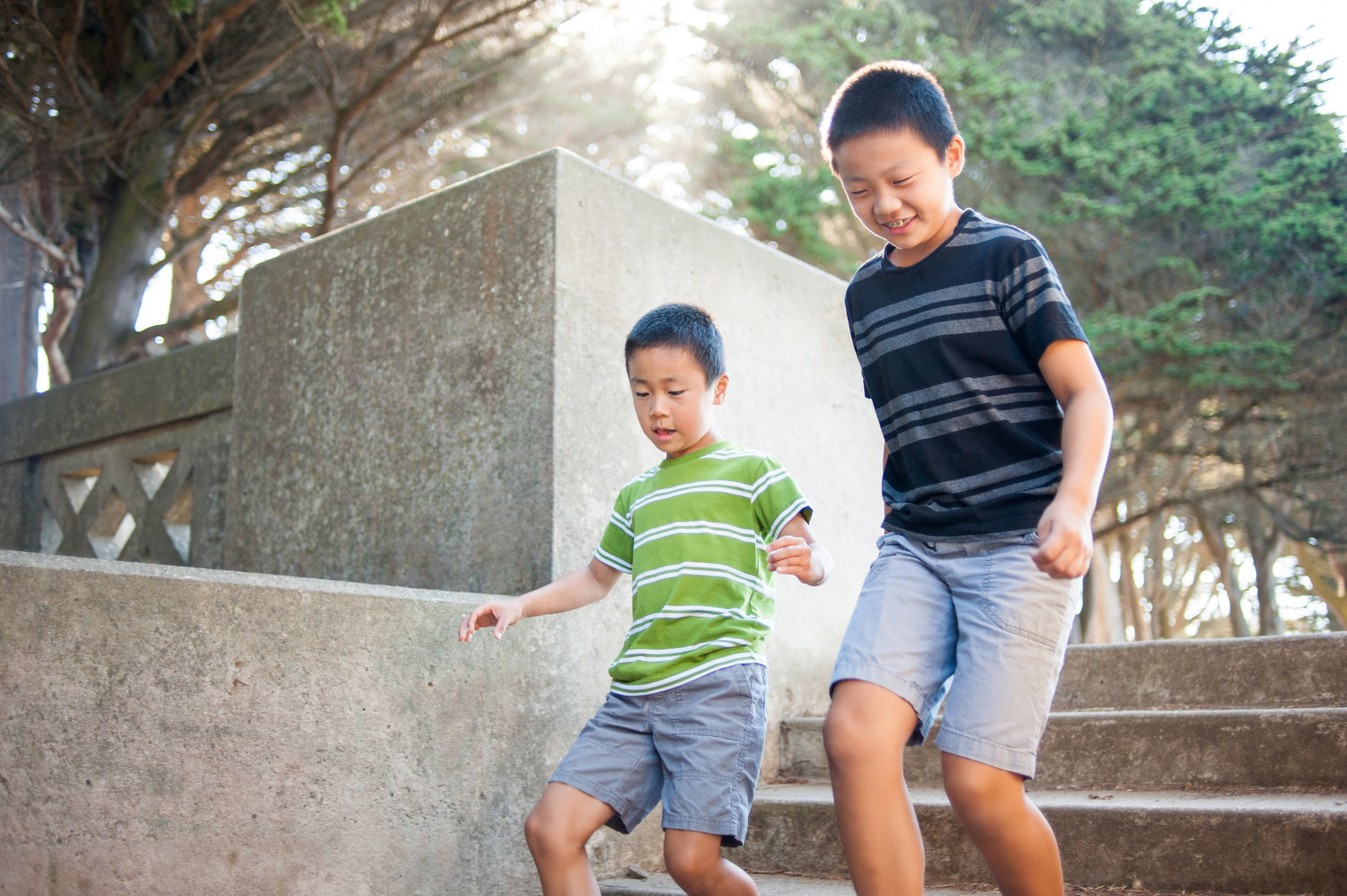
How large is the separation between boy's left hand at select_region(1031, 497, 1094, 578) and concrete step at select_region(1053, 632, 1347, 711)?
1673 mm

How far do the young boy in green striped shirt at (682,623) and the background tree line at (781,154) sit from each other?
4445 millimetres

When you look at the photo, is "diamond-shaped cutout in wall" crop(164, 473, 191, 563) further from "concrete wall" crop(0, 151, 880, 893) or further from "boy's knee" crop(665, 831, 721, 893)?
"boy's knee" crop(665, 831, 721, 893)

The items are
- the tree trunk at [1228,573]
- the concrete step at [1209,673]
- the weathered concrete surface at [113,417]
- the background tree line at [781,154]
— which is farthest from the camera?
the tree trunk at [1228,573]

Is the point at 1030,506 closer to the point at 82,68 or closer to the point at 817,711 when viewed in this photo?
the point at 817,711

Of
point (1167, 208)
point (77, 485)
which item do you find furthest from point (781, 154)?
point (77, 485)

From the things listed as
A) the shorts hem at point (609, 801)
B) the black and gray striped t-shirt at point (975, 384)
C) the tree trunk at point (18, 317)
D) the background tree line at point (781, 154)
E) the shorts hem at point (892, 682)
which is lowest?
the shorts hem at point (609, 801)

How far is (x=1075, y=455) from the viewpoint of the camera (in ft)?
5.35

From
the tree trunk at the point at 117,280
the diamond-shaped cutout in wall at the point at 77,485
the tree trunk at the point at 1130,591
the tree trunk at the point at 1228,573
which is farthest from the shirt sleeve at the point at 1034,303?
the tree trunk at the point at 1130,591

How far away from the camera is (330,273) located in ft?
11.8

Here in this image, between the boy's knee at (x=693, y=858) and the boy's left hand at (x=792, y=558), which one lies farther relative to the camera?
the boy's knee at (x=693, y=858)

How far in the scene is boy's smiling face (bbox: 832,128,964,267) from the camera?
181cm

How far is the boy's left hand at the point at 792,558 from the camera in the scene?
5.96 feet

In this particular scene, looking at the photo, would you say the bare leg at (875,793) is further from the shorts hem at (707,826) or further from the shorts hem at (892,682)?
the shorts hem at (707,826)

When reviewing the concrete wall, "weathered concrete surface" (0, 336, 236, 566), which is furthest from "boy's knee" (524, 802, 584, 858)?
"weathered concrete surface" (0, 336, 236, 566)
